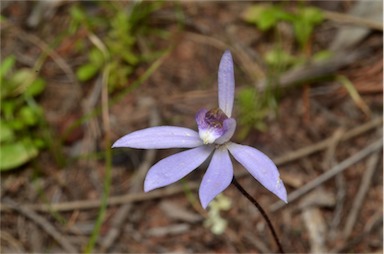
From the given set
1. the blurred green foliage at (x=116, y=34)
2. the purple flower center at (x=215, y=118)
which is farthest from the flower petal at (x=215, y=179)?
the blurred green foliage at (x=116, y=34)

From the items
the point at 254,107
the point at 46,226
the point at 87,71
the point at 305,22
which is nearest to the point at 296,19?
the point at 305,22

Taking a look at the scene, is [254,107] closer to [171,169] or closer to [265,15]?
[265,15]

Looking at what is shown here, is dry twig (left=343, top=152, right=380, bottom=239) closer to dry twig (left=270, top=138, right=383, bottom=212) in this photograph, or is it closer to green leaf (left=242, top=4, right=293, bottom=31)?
dry twig (left=270, top=138, right=383, bottom=212)

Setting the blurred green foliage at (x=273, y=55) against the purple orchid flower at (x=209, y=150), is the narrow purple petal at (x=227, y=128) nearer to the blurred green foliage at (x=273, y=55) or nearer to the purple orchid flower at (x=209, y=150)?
the purple orchid flower at (x=209, y=150)

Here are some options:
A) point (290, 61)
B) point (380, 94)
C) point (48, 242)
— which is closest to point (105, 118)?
point (48, 242)

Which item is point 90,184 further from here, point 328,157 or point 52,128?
point 328,157
